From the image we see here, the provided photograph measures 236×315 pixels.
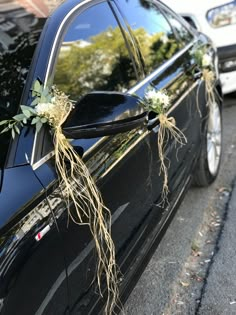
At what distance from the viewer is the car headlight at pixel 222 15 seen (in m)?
5.96

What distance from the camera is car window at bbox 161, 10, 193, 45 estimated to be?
3.90 metres

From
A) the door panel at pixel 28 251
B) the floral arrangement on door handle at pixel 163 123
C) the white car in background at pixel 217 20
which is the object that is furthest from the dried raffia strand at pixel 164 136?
the white car in background at pixel 217 20

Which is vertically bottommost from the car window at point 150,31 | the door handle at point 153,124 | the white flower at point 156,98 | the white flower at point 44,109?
the door handle at point 153,124

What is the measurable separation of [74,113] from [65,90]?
12.6 inches

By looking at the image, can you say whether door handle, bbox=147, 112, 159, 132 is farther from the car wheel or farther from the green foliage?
the car wheel

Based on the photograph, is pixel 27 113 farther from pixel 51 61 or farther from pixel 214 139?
pixel 214 139

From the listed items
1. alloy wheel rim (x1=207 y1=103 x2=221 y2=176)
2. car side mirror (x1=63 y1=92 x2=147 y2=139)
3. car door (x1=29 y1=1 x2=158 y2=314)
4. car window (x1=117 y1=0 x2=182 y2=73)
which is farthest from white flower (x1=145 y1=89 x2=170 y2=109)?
alloy wheel rim (x1=207 y1=103 x2=221 y2=176)

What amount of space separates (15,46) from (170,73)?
1.32 meters

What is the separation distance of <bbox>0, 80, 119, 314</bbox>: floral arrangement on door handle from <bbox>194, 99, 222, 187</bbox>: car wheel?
207cm

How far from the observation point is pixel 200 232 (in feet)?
12.2

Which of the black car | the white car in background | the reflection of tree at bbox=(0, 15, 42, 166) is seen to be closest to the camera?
the black car

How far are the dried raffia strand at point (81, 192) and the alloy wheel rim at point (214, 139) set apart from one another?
222 centimetres

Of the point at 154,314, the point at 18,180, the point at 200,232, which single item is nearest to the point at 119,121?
the point at 18,180

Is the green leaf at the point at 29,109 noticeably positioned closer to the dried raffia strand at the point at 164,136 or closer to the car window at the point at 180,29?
the dried raffia strand at the point at 164,136
